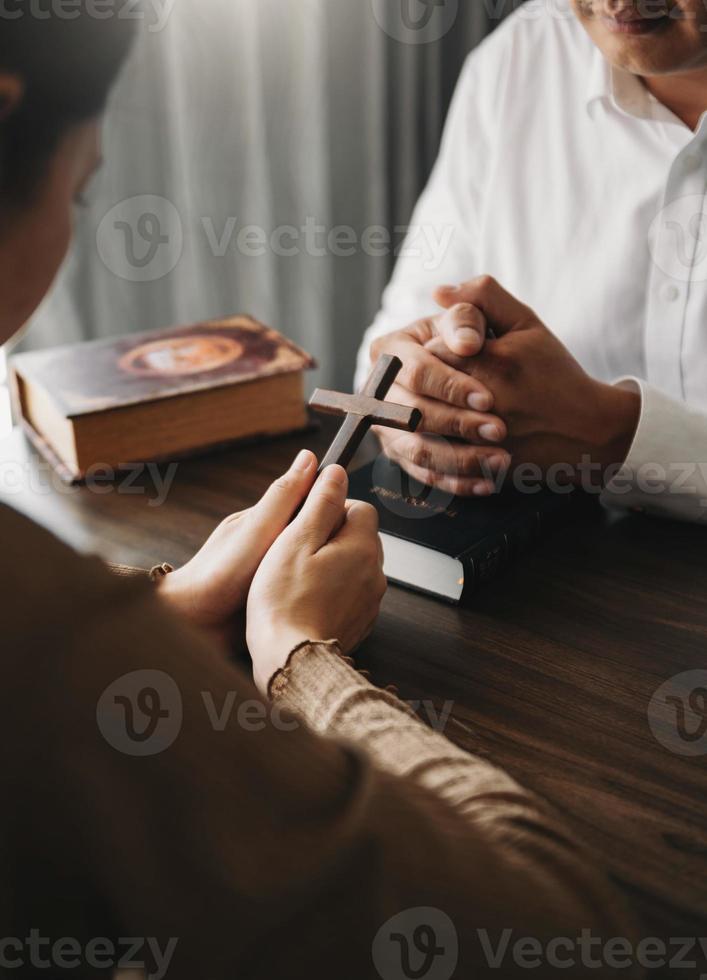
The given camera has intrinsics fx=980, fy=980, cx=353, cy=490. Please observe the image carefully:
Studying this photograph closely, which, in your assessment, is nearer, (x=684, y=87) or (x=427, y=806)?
(x=427, y=806)

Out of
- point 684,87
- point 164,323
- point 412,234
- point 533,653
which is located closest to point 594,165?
point 684,87

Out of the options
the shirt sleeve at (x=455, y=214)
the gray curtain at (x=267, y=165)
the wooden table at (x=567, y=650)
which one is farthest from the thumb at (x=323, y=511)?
the gray curtain at (x=267, y=165)

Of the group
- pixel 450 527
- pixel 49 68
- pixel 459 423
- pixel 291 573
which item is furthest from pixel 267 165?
pixel 49 68

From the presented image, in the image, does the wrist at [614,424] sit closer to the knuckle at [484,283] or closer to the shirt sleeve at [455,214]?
the knuckle at [484,283]

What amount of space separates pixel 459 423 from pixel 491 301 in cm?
18

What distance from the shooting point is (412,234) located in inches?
73.4

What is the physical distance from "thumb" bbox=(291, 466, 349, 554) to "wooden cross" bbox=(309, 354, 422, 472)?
0.05m

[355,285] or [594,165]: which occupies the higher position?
[594,165]

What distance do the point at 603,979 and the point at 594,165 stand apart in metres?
1.36

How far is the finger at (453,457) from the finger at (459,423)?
0.6 inches

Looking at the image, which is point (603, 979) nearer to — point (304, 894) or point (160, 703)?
point (304, 894)

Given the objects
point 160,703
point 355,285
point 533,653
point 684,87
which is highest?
point 684,87

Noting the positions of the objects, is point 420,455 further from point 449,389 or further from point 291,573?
point 291,573

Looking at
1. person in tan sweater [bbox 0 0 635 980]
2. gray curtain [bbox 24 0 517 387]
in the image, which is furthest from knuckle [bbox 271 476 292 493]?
gray curtain [bbox 24 0 517 387]
